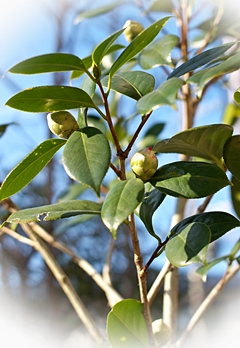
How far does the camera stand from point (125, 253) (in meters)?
2.38

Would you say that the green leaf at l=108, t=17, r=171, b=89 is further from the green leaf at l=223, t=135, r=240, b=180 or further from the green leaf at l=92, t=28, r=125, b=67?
the green leaf at l=223, t=135, r=240, b=180

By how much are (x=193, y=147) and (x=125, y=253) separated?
194 cm

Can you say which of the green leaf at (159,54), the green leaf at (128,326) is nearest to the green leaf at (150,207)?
the green leaf at (128,326)

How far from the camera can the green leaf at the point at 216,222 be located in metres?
0.48

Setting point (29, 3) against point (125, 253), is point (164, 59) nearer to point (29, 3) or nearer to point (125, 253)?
point (125, 253)

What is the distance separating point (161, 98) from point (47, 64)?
150mm

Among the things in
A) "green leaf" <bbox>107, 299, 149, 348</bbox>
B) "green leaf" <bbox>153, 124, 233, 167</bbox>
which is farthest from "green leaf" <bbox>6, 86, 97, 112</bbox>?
"green leaf" <bbox>107, 299, 149, 348</bbox>

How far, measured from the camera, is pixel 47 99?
46 cm

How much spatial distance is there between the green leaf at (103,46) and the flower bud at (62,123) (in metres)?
0.07

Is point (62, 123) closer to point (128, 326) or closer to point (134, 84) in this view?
point (134, 84)

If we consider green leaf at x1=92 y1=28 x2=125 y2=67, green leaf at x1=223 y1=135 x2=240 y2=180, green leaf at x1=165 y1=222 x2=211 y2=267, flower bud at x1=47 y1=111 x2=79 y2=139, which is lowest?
green leaf at x1=165 y1=222 x2=211 y2=267

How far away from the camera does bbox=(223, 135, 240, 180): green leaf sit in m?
0.49

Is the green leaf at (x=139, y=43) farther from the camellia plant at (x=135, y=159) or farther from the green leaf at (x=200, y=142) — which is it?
the green leaf at (x=200, y=142)

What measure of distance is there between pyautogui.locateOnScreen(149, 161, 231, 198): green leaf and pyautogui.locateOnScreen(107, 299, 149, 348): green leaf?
0.55ft
